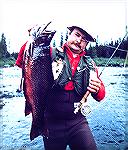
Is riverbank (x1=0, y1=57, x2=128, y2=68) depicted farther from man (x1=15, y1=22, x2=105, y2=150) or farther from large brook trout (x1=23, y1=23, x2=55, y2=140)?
large brook trout (x1=23, y1=23, x2=55, y2=140)

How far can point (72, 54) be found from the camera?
407 centimetres

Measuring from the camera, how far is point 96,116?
424 cm

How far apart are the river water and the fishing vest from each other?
0.55 feet

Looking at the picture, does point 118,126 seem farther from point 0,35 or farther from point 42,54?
point 0,35

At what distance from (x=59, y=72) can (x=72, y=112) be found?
0.41m

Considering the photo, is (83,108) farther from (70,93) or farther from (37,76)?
(37,76)

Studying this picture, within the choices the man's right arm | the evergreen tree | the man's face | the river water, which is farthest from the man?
the evergreen tree

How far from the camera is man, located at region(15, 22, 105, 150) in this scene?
13.3 feet

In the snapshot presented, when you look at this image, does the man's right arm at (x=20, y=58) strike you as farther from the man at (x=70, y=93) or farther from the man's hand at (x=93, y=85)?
the man's hand at (x=93, y=85)

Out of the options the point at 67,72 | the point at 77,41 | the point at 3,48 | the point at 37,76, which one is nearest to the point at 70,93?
the point at 67,72

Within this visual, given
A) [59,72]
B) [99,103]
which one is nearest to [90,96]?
[99,103]

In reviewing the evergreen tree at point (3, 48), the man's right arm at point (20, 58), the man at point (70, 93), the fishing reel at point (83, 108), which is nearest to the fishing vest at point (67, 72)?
the man at point (70, 93)

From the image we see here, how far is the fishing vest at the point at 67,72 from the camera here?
159 inches

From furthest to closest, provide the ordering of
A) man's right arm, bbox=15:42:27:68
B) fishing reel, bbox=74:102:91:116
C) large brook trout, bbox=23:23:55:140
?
1. fishing reel, bbox=74:102:91:116
2. man's right arm, bbox=15:42:27:68
3. large brook trout, bbox=23:23:55:140
